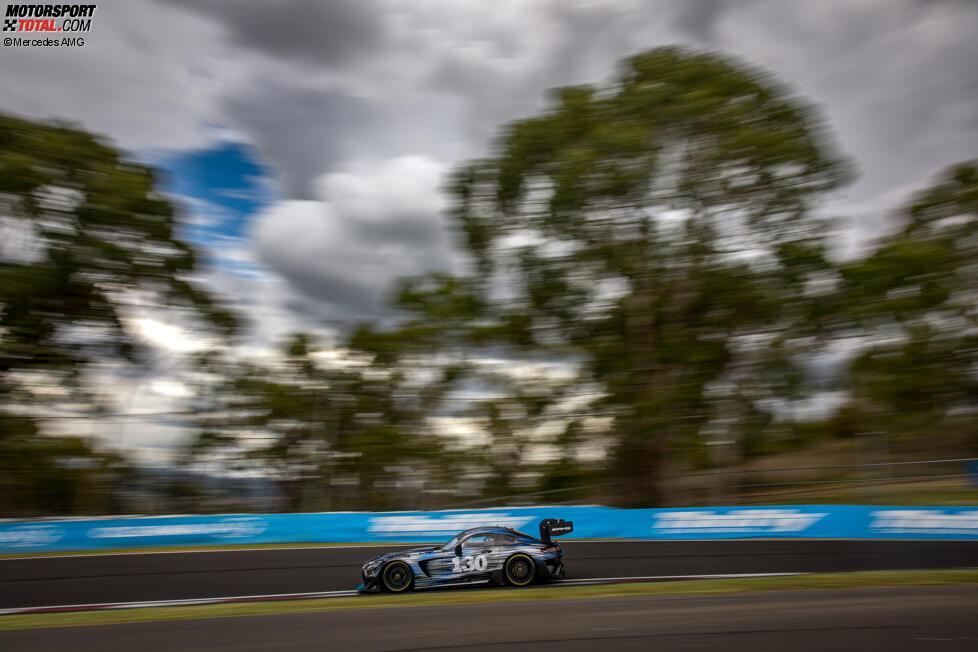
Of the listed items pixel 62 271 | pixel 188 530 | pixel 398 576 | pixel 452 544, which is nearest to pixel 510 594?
pixel 452 544

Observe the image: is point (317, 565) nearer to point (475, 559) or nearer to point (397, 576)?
point (397, 576)

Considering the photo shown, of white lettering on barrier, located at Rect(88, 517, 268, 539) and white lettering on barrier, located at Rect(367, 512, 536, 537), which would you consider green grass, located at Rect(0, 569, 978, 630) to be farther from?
white lettering on barrier, located at Rect(88, 517, 268, 539)

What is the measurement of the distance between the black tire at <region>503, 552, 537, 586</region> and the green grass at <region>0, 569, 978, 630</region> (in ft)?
1.47

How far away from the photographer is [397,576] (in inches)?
430

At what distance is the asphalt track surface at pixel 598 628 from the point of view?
6176 millimetres

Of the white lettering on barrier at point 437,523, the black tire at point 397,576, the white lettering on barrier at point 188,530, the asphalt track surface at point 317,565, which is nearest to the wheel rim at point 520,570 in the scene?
the asphalt track surface at point 317,565

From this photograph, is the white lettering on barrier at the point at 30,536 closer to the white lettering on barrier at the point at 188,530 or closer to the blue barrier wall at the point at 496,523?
the blue barrier wall at the point at 496,523

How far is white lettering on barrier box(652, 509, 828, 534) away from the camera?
15.5 metres

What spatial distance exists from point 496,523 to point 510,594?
251 inches

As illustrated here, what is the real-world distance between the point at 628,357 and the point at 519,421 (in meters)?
5.73

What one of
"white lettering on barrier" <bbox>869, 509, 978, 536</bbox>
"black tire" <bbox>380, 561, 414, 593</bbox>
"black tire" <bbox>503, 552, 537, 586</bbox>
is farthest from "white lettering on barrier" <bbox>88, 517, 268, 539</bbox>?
"white lettering on barrier" <bbox>869, 509, 978, 536</bbox>

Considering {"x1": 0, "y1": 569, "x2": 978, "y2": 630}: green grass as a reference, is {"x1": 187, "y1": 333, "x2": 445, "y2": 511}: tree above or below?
above

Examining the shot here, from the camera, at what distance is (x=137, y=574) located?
13.2 m

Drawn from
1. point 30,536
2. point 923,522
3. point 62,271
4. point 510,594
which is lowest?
point 923,522
